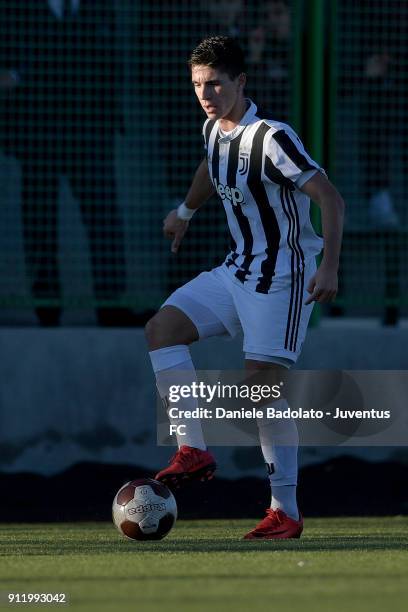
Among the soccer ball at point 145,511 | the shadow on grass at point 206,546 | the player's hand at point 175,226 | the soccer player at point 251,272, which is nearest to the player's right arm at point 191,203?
the player's hand at point 175,226

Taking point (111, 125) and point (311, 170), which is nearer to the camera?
point (311, 170)

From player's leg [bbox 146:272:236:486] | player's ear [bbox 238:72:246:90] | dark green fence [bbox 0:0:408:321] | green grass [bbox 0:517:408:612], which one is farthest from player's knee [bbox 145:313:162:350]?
dark green fence [bbox 0:0:408:321]

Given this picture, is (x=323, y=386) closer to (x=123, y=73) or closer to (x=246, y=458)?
(x=246, y=458)

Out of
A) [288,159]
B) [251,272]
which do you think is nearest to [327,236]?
[288,159]

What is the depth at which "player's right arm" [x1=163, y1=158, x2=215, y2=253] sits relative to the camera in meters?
7.25

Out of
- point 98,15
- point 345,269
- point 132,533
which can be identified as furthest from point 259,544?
point 98,15

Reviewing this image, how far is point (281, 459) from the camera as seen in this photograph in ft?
22.3

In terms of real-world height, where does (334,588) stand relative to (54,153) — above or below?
below

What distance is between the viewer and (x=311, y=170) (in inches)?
255

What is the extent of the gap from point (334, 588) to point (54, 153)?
13.9 ft

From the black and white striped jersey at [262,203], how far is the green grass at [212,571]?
1.12 m

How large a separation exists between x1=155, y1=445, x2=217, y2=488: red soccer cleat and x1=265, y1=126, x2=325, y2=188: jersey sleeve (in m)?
1.16

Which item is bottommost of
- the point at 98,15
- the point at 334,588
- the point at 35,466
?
the point at 35,466

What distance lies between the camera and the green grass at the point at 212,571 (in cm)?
467
